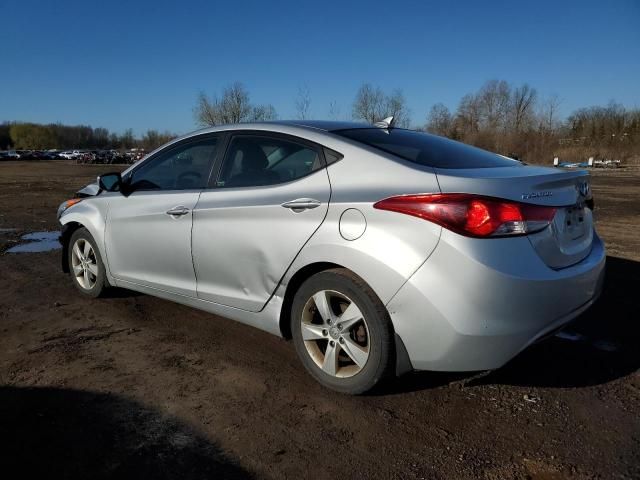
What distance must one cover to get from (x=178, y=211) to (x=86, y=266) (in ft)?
5.35

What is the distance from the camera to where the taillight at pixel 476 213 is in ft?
8.29

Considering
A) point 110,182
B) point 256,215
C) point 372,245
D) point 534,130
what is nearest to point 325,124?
point 256,215

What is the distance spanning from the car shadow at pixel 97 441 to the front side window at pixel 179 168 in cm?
166

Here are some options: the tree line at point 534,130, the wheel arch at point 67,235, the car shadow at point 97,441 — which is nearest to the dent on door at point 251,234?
the car shadow at point 97,441

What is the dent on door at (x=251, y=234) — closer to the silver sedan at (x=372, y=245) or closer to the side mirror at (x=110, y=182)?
the silver sedan at (x=372, y=245)

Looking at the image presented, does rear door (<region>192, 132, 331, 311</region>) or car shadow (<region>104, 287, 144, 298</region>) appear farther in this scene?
car shadow (<region>104, 287, 144, 298</region>)

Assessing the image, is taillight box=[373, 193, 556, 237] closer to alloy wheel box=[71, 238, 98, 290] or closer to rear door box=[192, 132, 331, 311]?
rear door box=[192, 132, 331, 311]

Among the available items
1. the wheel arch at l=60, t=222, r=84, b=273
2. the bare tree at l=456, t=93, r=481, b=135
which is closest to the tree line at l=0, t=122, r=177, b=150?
the bare tree at l=456, t=93, r=481, b=135

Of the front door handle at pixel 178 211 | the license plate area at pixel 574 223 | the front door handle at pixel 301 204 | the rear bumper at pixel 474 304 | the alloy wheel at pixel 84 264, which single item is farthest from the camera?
the alloy wheel at pixel 84 264

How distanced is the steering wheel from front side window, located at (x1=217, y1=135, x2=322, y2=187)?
0.93ft

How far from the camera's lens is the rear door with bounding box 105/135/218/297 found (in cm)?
376

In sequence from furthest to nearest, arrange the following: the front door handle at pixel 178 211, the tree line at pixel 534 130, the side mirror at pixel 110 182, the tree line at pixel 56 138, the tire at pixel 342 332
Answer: the tree line at pixel 56 138
the tree line at pixel 534 130
the side mirror at pixel 110 182
the front door handle at pixel 178 211
the tire at pixel 342 332

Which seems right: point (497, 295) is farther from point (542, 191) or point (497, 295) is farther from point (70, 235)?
point (70, 235)

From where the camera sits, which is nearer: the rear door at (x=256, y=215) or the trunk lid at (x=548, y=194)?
the trunk lid at (x=548, y=194)
